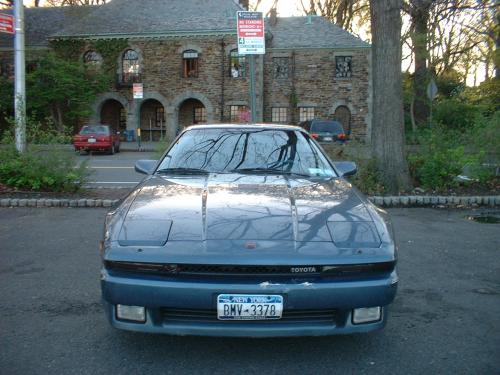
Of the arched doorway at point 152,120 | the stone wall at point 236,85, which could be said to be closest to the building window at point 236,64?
the stone wall at point 236,85

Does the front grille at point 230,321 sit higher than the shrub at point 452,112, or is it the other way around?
the shrub at point 452,112

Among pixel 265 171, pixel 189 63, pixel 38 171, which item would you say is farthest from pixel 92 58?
pixel 265 171

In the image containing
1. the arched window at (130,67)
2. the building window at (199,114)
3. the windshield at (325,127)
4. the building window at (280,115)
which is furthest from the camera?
A: the building window at (199,114)

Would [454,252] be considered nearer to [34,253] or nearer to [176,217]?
[176,217]

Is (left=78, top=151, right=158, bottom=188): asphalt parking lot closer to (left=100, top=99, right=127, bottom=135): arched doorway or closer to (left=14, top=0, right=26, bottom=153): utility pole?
(left=14, top=0, right=26, bottom=153): utility pole

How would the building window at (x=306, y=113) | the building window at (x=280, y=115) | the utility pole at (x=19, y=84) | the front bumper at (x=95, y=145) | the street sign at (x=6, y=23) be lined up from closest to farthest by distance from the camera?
the utility pole at (x=19, y=84), the street sign at (x=6, y=23), the front bumper at (x=95, y=145), the building window at (x=306, y=113), the building window at (x=280, y=115)

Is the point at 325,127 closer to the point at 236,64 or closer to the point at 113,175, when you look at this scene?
the point at 113,175

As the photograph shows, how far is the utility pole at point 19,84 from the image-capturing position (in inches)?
387

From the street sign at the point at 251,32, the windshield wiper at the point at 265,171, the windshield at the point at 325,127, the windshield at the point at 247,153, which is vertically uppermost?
the street sign at the point at 251,32

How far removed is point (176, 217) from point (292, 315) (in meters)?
0.98

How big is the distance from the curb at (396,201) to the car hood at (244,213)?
5468 mm

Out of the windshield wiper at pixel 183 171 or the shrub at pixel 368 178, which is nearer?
the windshield wiper at pixel 183 171

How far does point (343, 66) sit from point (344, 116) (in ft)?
10.6

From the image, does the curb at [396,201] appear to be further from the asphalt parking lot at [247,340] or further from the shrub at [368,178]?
the asphalt parking lot at [247,340]
